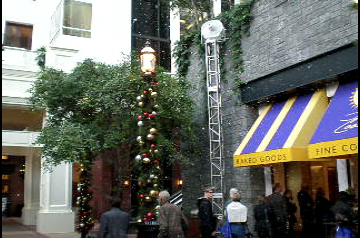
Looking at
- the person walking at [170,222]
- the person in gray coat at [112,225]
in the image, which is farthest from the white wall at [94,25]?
the person in gray coat at [112,225]

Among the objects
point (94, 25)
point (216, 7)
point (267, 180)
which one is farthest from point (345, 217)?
point (94, 25)

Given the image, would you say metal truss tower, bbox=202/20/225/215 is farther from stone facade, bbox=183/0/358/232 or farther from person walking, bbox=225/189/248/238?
person walking, bbox=225/189/248/238

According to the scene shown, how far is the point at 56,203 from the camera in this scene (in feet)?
58.7

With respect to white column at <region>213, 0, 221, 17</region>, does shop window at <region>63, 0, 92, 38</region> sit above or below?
above

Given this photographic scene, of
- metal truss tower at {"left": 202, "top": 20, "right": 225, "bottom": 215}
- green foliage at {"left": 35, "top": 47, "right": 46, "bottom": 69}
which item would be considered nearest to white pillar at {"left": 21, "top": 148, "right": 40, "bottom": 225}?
green foliage at {"left": 35, "top": 47, "right": 46, "bottom": 69}

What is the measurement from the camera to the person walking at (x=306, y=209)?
12.3 m

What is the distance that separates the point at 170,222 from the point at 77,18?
15278 millimetres

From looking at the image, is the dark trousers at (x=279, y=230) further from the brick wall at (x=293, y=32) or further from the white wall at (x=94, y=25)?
the white wall at (x=94, y=25)

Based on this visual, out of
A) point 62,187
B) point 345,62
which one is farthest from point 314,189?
point 62,187

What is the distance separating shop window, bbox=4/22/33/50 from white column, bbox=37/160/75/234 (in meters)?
7.23

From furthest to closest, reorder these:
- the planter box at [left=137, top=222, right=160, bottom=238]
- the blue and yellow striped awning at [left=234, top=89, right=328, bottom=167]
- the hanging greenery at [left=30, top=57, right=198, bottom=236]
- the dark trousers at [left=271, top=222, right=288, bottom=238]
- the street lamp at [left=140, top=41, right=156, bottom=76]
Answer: the hanging greenery at [left=30, top=57, right=198, bottom=236], the dark trousers at [left=271, top=222, right=288, bottom=238], the blue and yellow striped awning at [left=234, top=89, right=328, bottom=167], the street lamp at [left=140, top=41, right=156, bottom=76], the planter box at [left=137, top=222, right=160, bottom=238]

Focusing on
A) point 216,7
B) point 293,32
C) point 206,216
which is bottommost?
point 206,216

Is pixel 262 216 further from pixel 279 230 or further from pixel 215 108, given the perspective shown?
pixel 215 108

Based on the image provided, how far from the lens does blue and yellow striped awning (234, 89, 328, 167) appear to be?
10.2 metres
